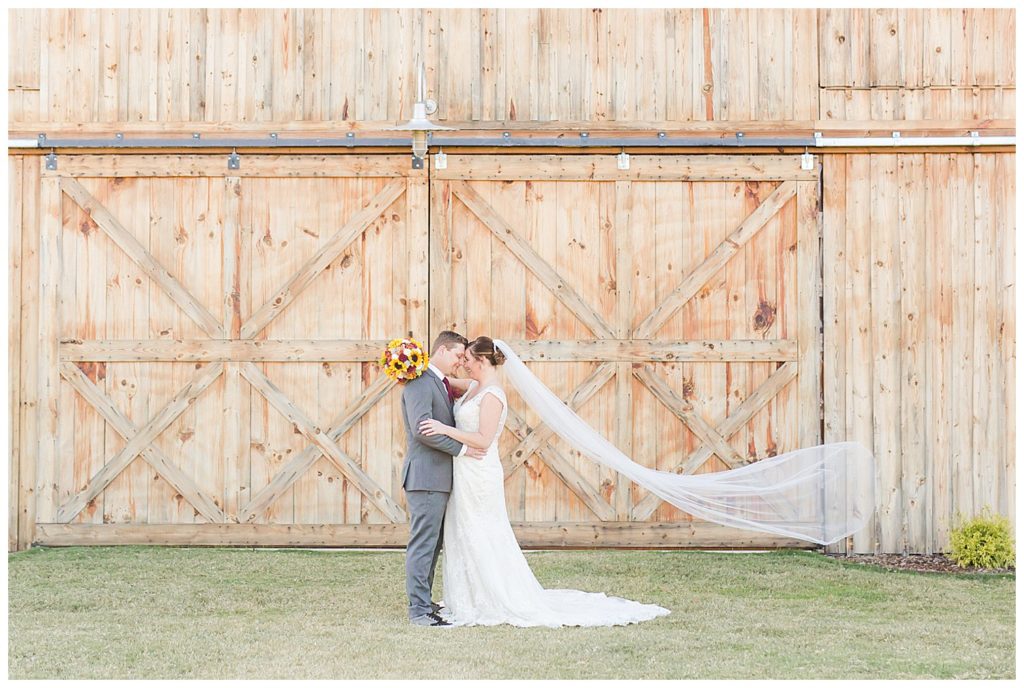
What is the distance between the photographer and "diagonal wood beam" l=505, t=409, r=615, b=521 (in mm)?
9133

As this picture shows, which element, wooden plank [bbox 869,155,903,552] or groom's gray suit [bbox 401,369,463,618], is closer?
groom's gray suit [bbox 401,369,463,618]

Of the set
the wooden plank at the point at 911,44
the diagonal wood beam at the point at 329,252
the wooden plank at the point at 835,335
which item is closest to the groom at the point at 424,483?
the diagonal wood beam at the point at 329,252

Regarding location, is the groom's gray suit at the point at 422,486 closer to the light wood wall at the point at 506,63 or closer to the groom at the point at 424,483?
the groom at the point at 424,483

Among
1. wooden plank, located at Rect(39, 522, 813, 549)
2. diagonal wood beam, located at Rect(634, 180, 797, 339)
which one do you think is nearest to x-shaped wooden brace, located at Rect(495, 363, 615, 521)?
wooden plank, located at Rect(39, 522, 813, 549)

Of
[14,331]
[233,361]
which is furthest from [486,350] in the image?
[14,331]

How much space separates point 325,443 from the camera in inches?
359

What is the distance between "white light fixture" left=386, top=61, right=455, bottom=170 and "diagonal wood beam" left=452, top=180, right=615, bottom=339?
1.48 ft

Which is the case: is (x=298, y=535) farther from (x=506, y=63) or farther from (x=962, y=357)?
(x=962, y=357)

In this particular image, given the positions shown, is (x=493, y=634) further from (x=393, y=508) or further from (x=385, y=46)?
(x=385, y=46)

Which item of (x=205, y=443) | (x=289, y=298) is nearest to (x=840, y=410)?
(x=289, y=298)

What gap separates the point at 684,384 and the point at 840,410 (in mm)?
1189

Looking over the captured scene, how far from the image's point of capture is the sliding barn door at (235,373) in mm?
9109

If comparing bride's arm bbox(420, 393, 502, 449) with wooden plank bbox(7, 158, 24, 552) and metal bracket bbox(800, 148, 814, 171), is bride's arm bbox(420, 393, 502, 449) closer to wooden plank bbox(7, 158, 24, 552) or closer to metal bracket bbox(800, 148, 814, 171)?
metal bracket bbox(800, 148, 814, 171)

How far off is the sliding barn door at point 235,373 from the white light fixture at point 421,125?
303 mm
